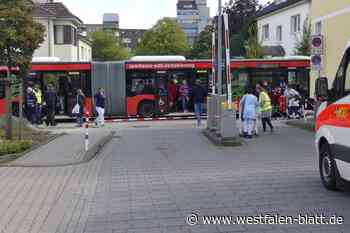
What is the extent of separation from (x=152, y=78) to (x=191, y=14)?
119 metres

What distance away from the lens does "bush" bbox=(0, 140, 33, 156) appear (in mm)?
15162

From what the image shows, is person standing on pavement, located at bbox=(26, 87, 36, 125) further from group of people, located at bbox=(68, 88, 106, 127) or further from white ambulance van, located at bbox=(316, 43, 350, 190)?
white ambulance van, located at bbox=(316, 43, 350, 190)

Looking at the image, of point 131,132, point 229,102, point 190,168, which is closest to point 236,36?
point 131,132

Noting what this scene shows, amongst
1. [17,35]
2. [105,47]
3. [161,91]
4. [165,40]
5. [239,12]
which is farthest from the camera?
[105,47]

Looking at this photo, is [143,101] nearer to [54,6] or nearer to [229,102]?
[229,102]

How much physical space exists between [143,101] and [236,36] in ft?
132

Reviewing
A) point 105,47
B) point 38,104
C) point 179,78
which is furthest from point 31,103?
point 105,47

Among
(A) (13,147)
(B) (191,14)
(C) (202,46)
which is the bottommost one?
(A) (13,147)

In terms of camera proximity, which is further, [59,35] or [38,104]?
[59,35]

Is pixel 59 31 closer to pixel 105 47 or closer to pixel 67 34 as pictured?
pixel 67 34

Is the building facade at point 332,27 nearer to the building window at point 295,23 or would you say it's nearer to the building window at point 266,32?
the building window at point 295,23

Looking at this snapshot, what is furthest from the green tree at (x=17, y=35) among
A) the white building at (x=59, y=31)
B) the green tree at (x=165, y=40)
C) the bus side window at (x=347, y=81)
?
the green tree at (x=165, y=40)

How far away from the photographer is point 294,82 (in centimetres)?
3117

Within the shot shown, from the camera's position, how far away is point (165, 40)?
78.9 m
